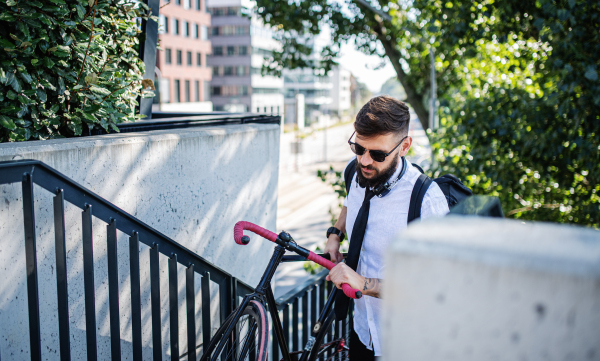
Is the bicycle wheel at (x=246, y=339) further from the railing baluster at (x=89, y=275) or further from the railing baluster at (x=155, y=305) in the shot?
the railing baluster at (x=89, y=275)

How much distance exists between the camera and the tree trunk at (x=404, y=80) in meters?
12.0

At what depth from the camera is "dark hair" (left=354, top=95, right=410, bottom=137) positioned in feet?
7.59

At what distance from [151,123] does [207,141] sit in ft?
2.02

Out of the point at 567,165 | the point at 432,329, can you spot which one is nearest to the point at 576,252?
the point at 432,329

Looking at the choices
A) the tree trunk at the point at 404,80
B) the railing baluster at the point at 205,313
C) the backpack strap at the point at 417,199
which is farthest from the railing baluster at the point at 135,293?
the tree trunk at the point at 404,80

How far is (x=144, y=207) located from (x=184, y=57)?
2271 inches

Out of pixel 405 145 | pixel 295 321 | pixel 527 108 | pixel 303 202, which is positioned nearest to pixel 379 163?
pixel 405 145

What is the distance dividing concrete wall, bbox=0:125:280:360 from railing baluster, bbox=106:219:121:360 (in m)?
0.37

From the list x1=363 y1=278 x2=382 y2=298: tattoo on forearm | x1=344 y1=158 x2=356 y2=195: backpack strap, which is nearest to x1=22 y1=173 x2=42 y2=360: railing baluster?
x1=363 y1=278 x2=382 y2=298: tattoo on forearm

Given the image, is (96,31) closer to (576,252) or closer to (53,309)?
(53,309)

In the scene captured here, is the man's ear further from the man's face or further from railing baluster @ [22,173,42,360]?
railing baluster @ [22,173,42,360]

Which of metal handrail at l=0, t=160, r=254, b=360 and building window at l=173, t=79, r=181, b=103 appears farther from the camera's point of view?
building window at l=173, t=79, r=181, b=103

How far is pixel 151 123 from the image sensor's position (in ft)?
12.3

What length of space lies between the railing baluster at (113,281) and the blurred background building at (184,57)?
161ft
